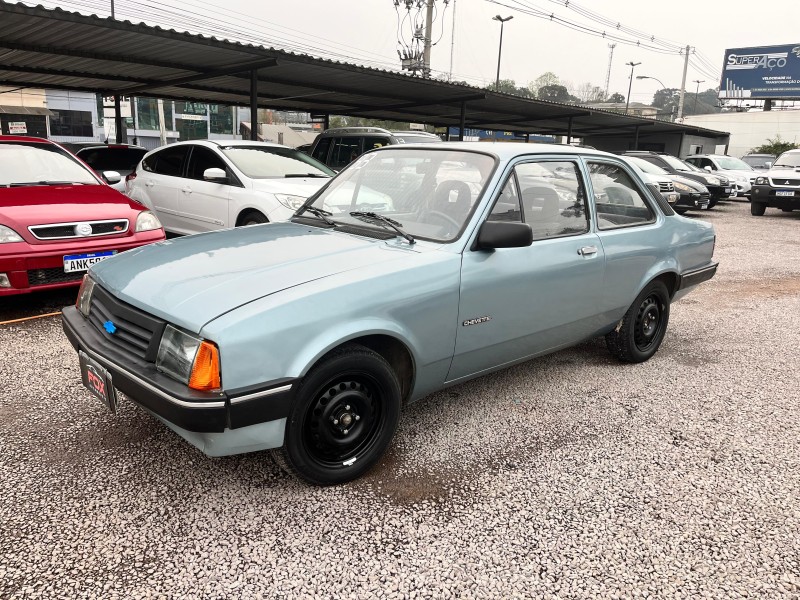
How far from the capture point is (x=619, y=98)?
99.7m

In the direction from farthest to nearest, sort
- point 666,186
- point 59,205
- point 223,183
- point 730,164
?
point 730,164
point 666,186
point 223,183
point 59,205

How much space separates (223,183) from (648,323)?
500 centimetres

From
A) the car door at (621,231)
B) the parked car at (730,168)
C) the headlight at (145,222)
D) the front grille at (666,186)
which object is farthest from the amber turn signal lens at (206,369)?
the parked car at (730,168)

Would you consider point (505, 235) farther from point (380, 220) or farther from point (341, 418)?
point (341, 418)

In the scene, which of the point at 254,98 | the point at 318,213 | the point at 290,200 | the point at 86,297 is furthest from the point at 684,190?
the point at 86,297

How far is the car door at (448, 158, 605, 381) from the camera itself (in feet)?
9.91

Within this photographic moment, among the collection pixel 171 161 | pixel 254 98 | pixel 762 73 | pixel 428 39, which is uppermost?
pixel 762 73

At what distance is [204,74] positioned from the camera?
43.0ft

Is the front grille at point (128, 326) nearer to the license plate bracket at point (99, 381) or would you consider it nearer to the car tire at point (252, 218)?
the license plate bracket at point (99, 381)

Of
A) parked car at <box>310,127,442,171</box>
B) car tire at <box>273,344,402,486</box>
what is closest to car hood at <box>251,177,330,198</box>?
parked car at <box>310,127,442,171</box>

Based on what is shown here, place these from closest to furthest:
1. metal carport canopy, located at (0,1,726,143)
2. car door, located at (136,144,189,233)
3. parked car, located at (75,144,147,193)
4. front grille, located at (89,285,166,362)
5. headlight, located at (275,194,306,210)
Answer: front grille, located at (89,285,166,362)
headlight, located at (275,194,306,210)
car door, located at (136,144,189,233)
metal carport canopy, located at (0,1,726,143)
parked car, located at (75,144,147,193)

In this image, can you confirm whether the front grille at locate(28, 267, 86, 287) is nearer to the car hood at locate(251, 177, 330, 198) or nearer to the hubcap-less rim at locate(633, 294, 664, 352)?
the car hood at locate(251, 177, 330, 198)

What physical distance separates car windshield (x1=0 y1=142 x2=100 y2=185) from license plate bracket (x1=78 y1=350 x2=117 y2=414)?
3.75m

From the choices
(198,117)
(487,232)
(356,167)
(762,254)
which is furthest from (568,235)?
(198,117)
